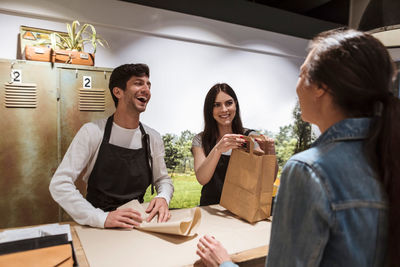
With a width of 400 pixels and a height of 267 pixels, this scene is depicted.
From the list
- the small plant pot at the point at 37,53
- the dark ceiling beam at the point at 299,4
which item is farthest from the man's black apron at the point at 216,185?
the dark ceiling beam at the point at 299,4

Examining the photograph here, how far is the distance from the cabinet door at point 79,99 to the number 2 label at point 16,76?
36cm

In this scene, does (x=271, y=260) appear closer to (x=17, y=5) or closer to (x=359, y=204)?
(x=359, y=204)

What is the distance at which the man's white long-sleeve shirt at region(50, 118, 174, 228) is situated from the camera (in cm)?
146

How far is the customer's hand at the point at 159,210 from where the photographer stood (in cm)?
150

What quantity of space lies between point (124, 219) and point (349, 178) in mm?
1111

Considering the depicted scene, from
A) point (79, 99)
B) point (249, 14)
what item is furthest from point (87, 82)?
point (249, 14)

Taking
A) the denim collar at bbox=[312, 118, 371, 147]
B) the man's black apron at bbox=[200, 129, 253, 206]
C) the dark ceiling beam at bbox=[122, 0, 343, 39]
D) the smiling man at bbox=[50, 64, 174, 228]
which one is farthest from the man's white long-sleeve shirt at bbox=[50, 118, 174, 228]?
the dark ceiling beam at bbox=[122, 0, 343, 39]

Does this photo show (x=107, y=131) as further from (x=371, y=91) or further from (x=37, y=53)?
(x=371, y=91)

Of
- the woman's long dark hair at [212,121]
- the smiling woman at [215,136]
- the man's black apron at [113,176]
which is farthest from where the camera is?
the woman's long dark hair at [212,121]

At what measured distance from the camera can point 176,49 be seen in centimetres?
430

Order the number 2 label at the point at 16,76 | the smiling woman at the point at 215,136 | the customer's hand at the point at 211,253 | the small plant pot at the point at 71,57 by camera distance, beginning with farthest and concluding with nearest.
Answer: the small plant pot at the point at 71,57, the number 2 label at the point at 16,76, the smiling woman at the point at 215,136, the customer's hand at the point at 211,253

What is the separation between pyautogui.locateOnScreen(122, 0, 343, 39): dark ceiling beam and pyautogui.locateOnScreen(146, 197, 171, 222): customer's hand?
2.94m

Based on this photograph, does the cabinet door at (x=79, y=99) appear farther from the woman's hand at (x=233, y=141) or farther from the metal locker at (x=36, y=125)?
the woman's hand at (x=233, y=141)

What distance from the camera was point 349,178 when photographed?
25.8 inches
